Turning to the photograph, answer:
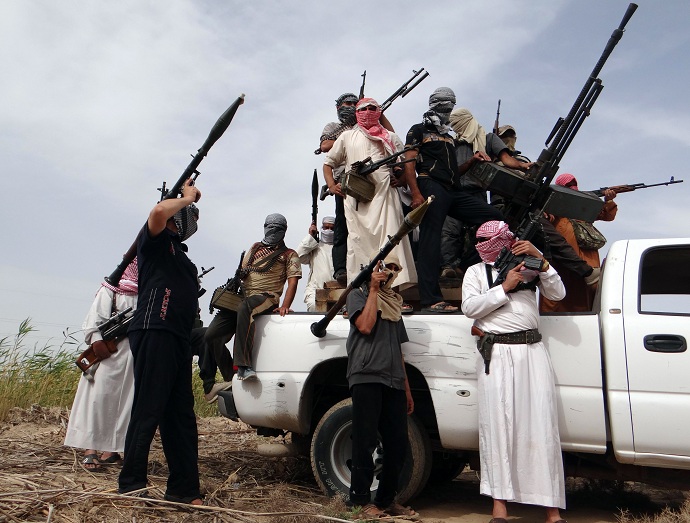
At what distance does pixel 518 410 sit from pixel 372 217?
219cm

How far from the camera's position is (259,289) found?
18.4 feet

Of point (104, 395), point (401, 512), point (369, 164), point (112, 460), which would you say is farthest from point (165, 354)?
point (369, 164)

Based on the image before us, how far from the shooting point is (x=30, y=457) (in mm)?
5559

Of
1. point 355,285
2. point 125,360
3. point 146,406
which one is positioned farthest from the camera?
point 125,360

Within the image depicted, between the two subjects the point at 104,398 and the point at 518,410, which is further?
the point at 104,398

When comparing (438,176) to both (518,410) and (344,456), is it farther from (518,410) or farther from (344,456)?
(344,456)

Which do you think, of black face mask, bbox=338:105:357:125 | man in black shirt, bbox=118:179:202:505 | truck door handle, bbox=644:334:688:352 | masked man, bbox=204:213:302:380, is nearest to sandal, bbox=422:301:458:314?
masked man, bbox=204:213:302:380

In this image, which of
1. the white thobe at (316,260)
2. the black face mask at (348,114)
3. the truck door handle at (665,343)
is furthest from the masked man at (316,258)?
the truck door handle at (665,343)

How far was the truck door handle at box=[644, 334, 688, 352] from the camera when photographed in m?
3.90

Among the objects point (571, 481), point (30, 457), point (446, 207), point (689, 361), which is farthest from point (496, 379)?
point (30, 457)

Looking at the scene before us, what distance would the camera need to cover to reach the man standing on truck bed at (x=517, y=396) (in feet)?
13.1

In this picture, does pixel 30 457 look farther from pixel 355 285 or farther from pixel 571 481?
pixel 571 481

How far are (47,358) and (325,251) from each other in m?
4.65

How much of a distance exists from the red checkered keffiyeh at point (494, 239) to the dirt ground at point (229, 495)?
1780 millimetres
